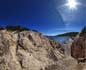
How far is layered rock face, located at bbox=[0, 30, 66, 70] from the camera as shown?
45.4ft

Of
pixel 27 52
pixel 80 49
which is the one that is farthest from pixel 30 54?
pixel 80 49

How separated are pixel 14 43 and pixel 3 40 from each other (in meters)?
0.94

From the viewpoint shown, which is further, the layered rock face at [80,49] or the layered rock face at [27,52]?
the layered rock face at [80,49]

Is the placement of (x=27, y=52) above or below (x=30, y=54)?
above

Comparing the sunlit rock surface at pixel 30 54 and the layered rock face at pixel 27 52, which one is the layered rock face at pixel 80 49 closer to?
the sunlit rock surface at pixel 30 54

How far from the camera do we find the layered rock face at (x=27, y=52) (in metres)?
13.8

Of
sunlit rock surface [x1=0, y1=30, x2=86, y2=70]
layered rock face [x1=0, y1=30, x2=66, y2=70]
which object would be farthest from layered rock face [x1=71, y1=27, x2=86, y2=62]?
layered rock face [x1=0, y1=30, x2=66, y2=70]

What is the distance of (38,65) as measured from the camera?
577 inches

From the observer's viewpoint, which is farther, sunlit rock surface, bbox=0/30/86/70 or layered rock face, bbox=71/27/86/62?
layered rock face, bbox=71/27/86/62

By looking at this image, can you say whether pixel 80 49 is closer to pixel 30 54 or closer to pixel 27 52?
pixel 30 54

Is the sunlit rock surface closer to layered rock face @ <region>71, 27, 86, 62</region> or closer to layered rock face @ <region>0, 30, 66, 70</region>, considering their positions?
layered rock face @ <region>0, 30, 66, 70</region>

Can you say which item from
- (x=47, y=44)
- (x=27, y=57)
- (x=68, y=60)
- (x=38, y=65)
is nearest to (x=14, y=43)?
(x=27, y=57)

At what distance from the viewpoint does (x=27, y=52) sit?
1531cm

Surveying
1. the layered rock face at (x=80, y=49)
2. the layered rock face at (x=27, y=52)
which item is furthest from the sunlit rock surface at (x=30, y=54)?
the layered rock face at (x=80, y=49)
